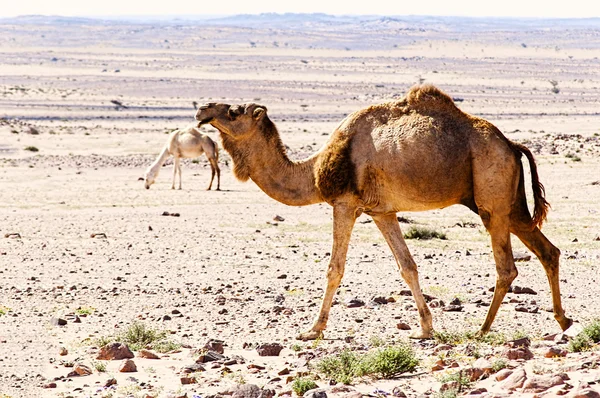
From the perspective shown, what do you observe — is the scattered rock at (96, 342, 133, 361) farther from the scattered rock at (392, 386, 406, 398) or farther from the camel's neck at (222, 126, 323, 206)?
the scattered rock at (392, 386, 406, 398)

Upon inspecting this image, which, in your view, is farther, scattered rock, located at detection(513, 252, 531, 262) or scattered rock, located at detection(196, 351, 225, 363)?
scattered rock, located at detection(513, 252, 531, 262)

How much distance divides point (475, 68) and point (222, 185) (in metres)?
102

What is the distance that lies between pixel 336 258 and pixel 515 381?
11.8ft

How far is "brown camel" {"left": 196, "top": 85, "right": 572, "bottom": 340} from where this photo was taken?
10.1m

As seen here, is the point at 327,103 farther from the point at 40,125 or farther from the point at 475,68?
the point at 475,68

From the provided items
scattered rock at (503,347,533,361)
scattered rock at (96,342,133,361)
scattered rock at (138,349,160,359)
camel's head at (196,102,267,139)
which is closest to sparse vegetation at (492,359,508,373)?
scattered rock at (503,347,533,361)

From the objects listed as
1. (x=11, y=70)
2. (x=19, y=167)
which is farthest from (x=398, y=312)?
(x=11, y=70)

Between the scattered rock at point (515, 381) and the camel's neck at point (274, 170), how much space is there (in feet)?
12.7

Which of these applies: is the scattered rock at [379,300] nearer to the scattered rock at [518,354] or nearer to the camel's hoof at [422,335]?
the camel's hoof at [422,335]

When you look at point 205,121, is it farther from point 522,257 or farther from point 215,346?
point 522,257

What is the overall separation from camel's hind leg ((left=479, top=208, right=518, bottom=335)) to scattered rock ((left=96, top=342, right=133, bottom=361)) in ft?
10.5

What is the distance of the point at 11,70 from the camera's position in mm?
118375

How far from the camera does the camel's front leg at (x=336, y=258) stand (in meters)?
10.4

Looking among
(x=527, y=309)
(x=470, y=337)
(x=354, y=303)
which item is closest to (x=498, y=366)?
(x=470, y=337)
